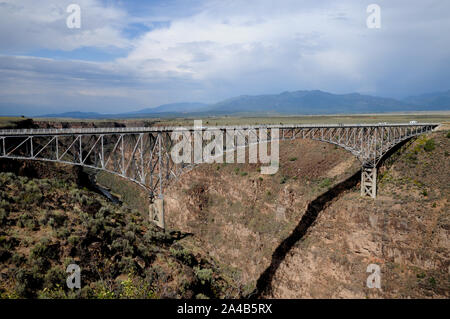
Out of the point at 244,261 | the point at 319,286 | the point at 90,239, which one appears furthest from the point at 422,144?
the point at 90,239

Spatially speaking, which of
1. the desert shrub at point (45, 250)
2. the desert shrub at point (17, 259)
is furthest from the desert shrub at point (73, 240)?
the desert shrub at point (17, 259)

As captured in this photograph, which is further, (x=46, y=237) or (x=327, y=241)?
(x=327, y=241)

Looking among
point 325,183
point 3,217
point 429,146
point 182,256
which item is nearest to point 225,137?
point 182,256
